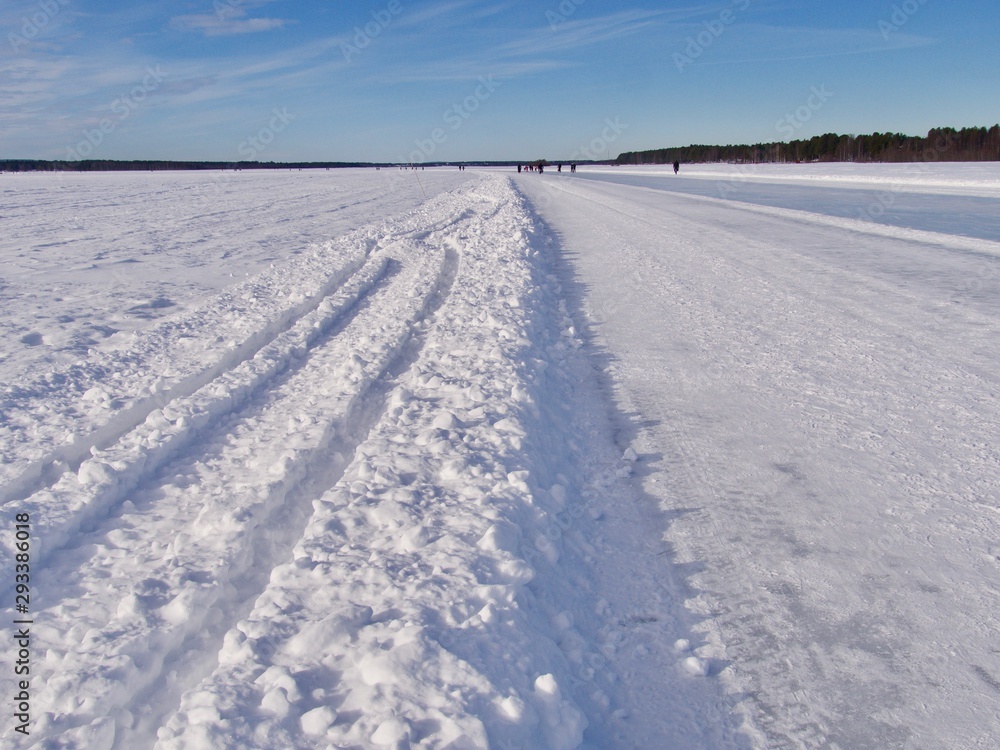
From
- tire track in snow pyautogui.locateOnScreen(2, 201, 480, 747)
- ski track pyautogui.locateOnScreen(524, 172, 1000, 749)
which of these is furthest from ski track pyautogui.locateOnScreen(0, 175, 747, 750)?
ski track pyautogui.locateOnScreen(524, 172, 1000, 749)

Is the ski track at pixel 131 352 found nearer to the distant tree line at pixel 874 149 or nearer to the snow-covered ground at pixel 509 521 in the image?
the snow-covered ground at pixel 509 521

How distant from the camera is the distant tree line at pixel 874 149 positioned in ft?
225

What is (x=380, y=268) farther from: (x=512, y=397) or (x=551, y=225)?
(x=551, y=225)

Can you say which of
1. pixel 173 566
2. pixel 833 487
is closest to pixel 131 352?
pixel 173 566

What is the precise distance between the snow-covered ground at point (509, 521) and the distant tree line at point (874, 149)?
70.3 meters

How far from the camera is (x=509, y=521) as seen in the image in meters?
3.37

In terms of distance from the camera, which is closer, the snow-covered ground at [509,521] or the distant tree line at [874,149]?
the snow-covered ground at [509,521]

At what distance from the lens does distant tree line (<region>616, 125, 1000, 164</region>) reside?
68.7 m

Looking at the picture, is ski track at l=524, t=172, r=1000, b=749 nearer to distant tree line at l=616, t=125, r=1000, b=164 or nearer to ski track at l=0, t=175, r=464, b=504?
ski track at l=0, t=175, r=464, b=504

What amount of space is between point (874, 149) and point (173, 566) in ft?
348

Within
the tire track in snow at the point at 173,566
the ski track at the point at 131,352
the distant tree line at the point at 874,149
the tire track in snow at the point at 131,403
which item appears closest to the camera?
the tire track in snow at the point at 173,566

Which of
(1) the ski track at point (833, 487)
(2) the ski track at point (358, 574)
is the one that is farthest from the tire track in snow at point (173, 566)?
(1) the ski track at point (833, 487)

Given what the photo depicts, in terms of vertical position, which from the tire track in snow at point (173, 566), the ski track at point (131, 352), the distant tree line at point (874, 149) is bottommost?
the tire track in snow at point (173, 566)

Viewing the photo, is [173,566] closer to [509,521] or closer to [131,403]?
[509,521]
